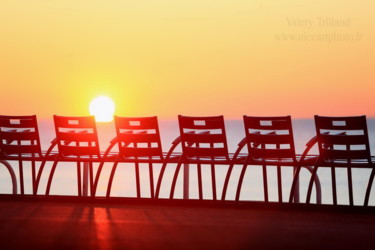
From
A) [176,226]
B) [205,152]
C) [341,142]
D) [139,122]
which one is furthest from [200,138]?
[176,226]

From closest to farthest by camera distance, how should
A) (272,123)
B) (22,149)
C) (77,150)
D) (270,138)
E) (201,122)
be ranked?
(272,123) → (270,138) → (201,122) → (77,150) → (22,149)

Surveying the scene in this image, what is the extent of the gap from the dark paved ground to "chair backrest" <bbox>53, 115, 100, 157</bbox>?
26.6 inches

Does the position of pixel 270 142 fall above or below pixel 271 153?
above

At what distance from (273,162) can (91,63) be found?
1450 inches

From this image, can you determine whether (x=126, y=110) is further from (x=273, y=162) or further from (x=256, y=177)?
(x=273, y=162)

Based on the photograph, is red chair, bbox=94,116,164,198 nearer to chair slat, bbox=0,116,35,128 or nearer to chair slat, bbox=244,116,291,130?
chair slat, bbox=0,116,35,128

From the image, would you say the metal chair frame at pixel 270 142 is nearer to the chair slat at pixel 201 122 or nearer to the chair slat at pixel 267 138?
the chair slat at pixel 267 138

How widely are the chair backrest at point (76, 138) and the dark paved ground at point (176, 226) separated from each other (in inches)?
26.6

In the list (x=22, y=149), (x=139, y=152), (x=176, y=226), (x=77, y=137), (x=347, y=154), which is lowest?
(x=176, y=226)

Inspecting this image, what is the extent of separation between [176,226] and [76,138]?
2.52 metres

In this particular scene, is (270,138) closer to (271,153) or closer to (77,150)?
(271,153)

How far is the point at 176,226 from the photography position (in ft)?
26.9

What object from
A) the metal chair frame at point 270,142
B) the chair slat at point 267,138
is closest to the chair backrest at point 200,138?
the metal chair frame at point 270,142

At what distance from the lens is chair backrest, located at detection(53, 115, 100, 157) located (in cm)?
1022
